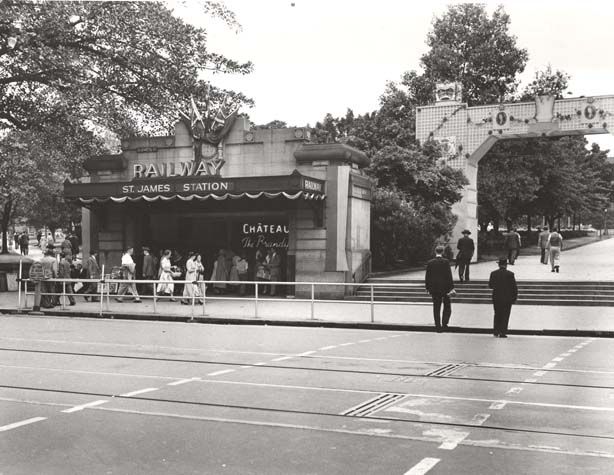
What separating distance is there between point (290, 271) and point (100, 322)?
8.01 meters

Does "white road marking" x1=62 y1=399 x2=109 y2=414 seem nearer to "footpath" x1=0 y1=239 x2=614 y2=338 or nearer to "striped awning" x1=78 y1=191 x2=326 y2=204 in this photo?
"footpath" x1=0 y1=239 x2=614 y2=338

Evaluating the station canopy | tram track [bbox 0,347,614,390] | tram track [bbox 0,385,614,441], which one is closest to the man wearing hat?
the station canopy

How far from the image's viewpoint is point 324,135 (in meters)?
42.8

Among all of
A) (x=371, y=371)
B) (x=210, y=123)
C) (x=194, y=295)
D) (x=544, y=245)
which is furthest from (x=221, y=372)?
(x=544, y=245)

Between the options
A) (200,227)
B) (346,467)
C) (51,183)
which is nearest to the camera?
(346,467)

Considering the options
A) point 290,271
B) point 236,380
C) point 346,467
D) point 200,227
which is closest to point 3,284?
point 200,227

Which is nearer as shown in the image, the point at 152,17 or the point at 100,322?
the point at 100,322

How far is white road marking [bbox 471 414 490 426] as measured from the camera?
669 centimetres

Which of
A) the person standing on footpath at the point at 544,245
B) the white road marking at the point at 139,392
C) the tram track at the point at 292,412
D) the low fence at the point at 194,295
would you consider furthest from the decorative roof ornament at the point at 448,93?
the tram track at the point at 292,412

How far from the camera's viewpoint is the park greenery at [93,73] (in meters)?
22.1

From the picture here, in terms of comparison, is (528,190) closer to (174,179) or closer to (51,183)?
(174,179)

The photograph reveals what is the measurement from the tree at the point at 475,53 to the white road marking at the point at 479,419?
114ft

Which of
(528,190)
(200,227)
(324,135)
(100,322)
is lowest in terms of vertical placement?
(100,322)

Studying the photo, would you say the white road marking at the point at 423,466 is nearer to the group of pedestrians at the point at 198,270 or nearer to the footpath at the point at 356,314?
the footpath at the point at 356,314
